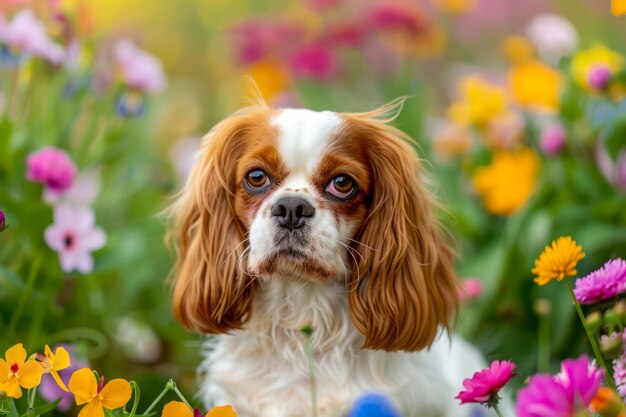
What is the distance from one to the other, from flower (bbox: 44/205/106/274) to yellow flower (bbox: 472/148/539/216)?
1671 mm

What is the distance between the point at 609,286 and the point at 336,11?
3.59 metres

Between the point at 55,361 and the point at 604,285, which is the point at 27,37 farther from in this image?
the point at 604,285

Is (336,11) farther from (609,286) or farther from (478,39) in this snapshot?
(609,286)

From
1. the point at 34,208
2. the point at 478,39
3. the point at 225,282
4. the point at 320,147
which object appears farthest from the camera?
the point at 478,39

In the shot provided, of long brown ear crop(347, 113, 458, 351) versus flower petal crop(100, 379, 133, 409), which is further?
long brown ear crop(347, 113, 458, 351)

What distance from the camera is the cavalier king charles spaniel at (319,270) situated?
212 cm

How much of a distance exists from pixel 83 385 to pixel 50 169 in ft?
3.59

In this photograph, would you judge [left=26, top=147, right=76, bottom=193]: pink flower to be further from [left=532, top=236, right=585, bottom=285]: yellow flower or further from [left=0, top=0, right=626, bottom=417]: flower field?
[left=532, top=236, right=585, bottom=285]: yellow flower

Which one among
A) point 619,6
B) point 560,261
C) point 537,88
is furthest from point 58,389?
point 537,88

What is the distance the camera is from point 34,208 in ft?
8.69

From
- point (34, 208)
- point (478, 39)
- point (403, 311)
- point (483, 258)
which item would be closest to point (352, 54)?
point (478, 39)

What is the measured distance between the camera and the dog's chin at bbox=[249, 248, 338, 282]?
2.07 metres

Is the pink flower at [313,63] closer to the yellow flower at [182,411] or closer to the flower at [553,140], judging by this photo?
the flower at [553,140]

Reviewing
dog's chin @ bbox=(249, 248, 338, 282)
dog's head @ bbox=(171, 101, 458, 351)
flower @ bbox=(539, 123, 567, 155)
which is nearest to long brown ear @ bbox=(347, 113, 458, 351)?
dog's head @ bbox=(171, 101, 458, 351)
